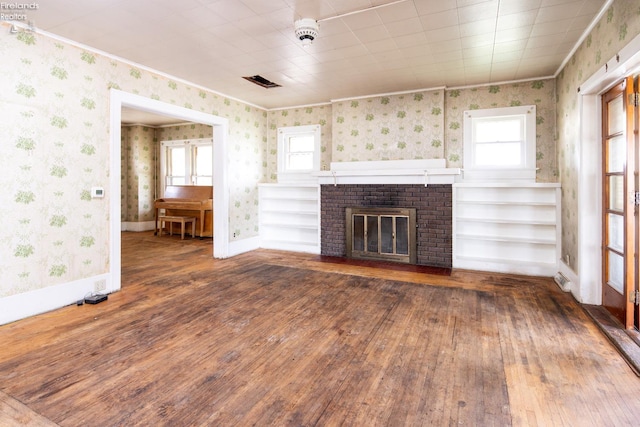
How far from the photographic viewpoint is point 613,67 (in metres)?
2.67

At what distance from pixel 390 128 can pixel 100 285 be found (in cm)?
Result: 457

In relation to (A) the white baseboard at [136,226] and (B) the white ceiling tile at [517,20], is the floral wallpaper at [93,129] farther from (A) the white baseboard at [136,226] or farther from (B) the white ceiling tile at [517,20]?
(A) the white baseboard at [136,226]

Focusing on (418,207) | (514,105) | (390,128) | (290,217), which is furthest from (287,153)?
(514,105)

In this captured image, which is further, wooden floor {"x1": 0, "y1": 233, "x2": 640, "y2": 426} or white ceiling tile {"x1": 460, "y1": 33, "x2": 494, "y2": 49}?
white ceiling tile {"x1": 460, "y1": 33, "x2": 494, "y2": 49}

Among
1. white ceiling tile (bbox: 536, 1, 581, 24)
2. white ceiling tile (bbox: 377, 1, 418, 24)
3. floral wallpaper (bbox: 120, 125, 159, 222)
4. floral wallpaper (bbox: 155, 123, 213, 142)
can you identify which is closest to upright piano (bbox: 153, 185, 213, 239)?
floral wallpaper (bbox: 120, 125, 159, 222)

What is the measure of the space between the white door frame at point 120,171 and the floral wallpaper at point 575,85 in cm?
471

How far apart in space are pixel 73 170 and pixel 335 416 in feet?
11.4

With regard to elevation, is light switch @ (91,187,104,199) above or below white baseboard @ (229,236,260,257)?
above

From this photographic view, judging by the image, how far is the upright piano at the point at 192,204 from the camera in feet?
25.4

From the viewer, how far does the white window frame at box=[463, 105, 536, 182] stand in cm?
488

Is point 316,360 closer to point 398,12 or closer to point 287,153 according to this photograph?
point 398,12

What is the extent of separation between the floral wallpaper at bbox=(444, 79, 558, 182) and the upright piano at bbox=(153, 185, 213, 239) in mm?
5239

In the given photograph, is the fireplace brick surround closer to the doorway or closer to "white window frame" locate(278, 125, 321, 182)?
"white window frame" locate(278, 125, 321, 182)

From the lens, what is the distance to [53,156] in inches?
132
